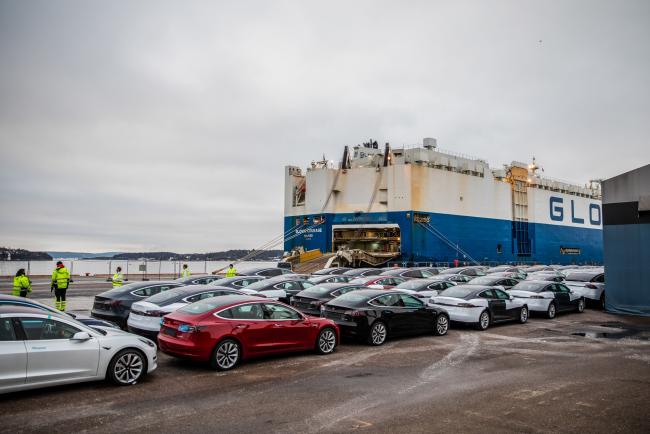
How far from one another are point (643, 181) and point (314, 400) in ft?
57.1

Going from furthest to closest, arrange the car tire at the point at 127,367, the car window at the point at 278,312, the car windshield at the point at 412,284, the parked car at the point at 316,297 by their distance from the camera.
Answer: the car windshield at the point at 412,284, the parked car at the point at 316,297, the car window at the point at 278,312, the car tire at the point at 127,367

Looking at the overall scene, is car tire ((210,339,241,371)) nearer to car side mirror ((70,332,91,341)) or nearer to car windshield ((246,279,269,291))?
car side mirror ((70,332,91,341))

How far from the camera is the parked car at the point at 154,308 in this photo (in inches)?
418

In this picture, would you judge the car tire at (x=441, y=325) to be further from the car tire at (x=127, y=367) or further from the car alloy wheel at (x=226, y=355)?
the car tire at (x=127, y=367)

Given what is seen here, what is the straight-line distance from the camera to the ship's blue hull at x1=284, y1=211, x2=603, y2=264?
129 ft

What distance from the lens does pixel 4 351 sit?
6.54 metres

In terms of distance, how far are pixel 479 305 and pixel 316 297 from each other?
16.2 feet

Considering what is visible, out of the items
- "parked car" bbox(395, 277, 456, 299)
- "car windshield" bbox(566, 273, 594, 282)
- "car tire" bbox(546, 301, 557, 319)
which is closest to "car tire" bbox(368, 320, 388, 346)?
"parked car" bbox(395, 277, 456, 299)

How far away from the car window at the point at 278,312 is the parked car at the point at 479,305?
5.62 metres

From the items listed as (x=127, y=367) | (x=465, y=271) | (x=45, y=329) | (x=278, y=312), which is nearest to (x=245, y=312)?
(x=278, y=312)

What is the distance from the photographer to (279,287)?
1608 cm

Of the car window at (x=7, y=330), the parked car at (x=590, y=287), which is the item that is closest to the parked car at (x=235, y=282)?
the car window at (x=7, y=330)

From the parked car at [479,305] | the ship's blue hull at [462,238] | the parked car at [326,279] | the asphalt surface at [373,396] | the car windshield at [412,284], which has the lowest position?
the asphalt surface at [373,396]

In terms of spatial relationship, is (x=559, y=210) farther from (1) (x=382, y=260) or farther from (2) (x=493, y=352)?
(2) (x=493, y=352)
